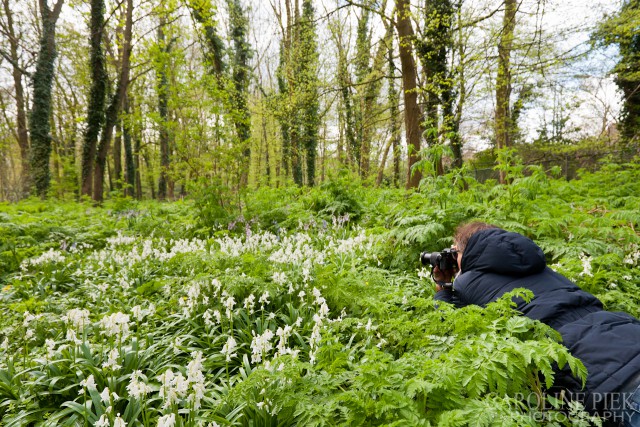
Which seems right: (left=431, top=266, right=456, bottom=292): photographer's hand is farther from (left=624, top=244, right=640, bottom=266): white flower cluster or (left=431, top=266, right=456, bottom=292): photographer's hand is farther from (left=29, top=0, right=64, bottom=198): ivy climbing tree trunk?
(left=29, top=0, right=64, bottom=198): ivy climbing tree trunk

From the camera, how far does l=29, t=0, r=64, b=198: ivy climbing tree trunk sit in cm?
1085

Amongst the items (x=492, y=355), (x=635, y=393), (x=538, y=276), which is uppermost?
(x=538, y=276)

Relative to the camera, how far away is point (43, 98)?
1097cm

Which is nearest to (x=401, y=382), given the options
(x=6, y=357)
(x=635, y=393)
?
(x=635, y=393)

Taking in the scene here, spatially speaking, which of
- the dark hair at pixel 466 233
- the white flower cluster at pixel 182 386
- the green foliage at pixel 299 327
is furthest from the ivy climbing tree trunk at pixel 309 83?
the white flower cluster at pixel 182 386

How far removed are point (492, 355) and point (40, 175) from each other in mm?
14855

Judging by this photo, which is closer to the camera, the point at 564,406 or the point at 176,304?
the point at 564,406

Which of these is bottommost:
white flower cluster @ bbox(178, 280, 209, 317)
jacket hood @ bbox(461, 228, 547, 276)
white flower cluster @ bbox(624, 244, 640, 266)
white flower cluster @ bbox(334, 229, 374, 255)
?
white flower cluster @ bbox(178, 280, 209, 317)

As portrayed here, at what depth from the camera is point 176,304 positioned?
349 cm

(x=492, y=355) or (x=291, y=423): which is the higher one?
(x=492, y=355)

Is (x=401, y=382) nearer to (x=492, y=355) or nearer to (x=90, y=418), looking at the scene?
(x=492, y=355)

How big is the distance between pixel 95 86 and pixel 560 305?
13.9 metres

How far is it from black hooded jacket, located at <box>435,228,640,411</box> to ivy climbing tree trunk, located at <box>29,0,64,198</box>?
14.1 m

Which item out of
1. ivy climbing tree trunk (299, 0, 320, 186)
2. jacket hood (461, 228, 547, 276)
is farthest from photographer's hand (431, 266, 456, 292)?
ivy climbing tree trunk (299, 0, 320, 186)
